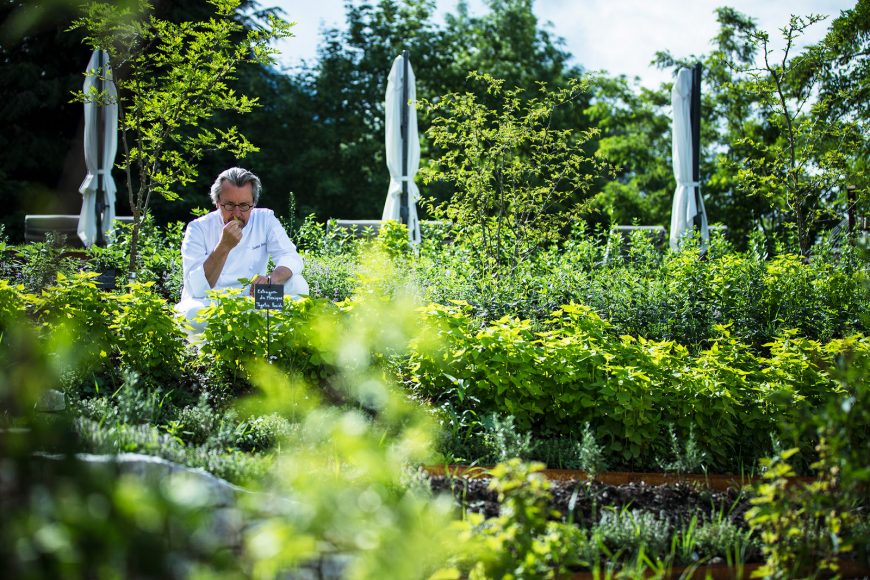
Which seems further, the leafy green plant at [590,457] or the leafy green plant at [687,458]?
the leafy green plant at [687,458]

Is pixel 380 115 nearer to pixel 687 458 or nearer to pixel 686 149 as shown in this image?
pixel 686 149

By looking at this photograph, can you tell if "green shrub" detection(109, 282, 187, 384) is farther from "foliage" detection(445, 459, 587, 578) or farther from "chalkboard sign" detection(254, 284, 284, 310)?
"foliage" detection(445, 459, 587, 578)

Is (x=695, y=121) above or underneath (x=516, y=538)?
above

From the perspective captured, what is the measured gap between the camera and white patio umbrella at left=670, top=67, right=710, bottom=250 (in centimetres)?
898

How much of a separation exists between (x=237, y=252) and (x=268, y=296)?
4.77 feet

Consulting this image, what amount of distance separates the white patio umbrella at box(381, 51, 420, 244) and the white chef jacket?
3205 millimetres

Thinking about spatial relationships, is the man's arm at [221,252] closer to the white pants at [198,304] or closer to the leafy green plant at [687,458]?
the white pants at [198,304]

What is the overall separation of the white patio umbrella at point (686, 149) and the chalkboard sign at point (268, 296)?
6.19 meters

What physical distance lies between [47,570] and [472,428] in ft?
9.24

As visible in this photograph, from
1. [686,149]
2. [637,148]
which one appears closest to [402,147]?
[686,149]

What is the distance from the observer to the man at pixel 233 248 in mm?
4786

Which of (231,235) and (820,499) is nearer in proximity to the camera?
(820,499)

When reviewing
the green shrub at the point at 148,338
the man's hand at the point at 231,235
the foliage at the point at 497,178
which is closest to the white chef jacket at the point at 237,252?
the man's hand at the point at 231,235

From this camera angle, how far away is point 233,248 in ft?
16.5
